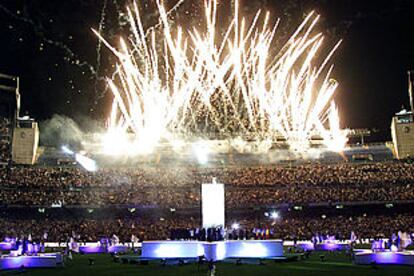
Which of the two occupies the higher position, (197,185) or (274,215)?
(197,185)

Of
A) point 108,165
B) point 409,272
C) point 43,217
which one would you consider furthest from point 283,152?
point 409,272

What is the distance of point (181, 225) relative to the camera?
4900 cm

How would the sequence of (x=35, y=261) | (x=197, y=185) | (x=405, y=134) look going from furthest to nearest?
1. (x=405, y=134)
2. (x=197, y=185)
3. (x=35, y=261)

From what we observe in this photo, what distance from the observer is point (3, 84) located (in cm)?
6234

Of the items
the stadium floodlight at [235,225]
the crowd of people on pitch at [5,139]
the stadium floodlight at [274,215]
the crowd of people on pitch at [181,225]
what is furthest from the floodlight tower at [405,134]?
the crowd of people on pitch at [5,139]

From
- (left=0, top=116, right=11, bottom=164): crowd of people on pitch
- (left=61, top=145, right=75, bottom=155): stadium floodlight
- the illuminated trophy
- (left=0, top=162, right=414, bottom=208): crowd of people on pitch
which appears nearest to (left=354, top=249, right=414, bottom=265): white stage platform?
the illuminated trophy

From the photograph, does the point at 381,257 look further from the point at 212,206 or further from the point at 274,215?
the point at 274,215

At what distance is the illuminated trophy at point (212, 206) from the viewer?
2942cm

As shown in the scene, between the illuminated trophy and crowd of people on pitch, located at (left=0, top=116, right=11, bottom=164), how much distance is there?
3613cm

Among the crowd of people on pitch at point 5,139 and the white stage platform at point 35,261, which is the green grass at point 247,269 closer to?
the white stage platform at point 35,261

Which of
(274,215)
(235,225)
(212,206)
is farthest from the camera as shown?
(274,215)

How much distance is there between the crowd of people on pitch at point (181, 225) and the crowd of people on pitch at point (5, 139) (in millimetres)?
10743

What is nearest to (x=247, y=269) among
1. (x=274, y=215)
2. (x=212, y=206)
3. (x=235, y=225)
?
(x=212, y=206)

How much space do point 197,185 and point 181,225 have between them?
229 inches
